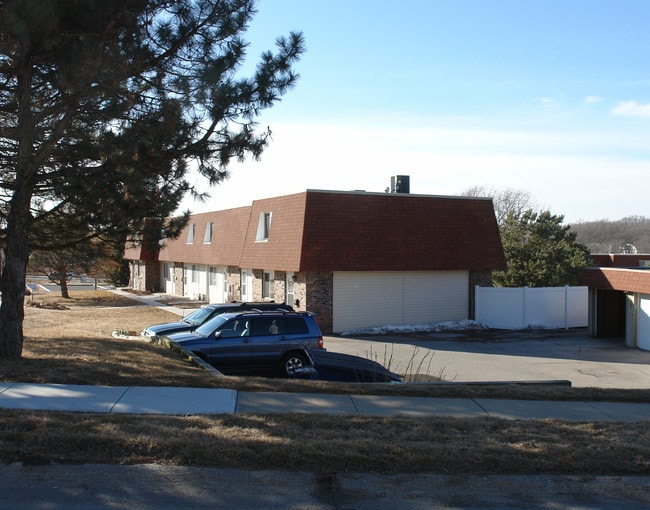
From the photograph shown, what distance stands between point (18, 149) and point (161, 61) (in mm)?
3016

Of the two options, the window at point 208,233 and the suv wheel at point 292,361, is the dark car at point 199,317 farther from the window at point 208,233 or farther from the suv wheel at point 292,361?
the window at point 208,233

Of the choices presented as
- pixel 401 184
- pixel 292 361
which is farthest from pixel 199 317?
pixel 401 184

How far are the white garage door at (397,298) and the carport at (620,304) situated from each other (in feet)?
17.5

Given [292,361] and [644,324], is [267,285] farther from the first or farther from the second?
[644,324]

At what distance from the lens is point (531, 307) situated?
2817 centimetres

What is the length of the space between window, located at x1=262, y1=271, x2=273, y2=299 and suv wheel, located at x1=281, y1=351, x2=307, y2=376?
1429cm

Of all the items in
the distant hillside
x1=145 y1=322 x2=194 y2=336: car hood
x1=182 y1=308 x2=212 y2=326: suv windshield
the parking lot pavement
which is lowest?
the parking lot pavement

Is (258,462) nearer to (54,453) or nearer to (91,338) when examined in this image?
(54,453)

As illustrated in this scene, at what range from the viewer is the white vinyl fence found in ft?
92.0

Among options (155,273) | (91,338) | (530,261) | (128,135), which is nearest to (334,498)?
(128,135)

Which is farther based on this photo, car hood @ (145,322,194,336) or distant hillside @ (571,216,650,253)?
distant hillside @ (571,216,650,253)

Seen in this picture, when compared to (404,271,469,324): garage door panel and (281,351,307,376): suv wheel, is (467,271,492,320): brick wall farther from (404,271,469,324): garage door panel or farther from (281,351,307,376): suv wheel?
(281,351,307,376): suv wheel

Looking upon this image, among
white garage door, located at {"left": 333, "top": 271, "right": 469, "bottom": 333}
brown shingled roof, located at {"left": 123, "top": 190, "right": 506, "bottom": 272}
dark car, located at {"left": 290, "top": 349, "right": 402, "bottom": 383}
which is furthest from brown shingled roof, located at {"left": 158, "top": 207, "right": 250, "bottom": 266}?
dark car, located at {"left": 290, "top": 349, "right": 402, "bottom": 383}

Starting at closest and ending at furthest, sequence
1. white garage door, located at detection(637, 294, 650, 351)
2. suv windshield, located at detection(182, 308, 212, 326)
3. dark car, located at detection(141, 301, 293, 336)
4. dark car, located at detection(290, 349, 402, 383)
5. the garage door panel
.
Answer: dark car, located at detection(290, 349, 402, 383) → dark car, located at detection(141, 301, 293, 336) → suv windshield, located at detection(182, 308, 212, 326) → white garage door, located at detection(637, 294, 650, 351) → the garage door panel
